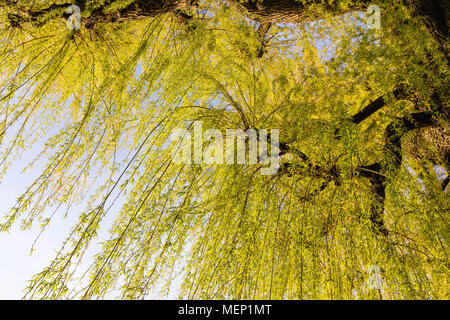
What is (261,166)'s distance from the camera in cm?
215

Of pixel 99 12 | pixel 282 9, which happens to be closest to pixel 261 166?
pixel 282 9

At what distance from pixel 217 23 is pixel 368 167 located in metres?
2.25

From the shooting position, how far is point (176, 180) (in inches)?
70.2

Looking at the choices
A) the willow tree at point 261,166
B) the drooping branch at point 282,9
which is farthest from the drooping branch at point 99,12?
the drooping branch at point 282,9

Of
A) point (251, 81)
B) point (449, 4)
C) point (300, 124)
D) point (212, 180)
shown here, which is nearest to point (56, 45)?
point (251, 81)

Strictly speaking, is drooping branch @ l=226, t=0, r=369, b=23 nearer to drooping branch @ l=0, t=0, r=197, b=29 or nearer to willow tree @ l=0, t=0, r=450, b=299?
willow tree @ l=0, t=0, r=450, b=299

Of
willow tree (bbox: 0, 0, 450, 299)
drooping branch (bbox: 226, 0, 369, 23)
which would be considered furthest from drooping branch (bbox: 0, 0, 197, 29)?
drooping branch (bbox: 226, 0, 369, 23)

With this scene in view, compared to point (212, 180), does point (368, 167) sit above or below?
below

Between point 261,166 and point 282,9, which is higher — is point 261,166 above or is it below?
below

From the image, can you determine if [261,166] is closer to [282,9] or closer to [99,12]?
[282,9]

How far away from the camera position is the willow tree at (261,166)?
60.1 inches

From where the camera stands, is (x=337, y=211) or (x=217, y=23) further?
(x=217, y=23)
